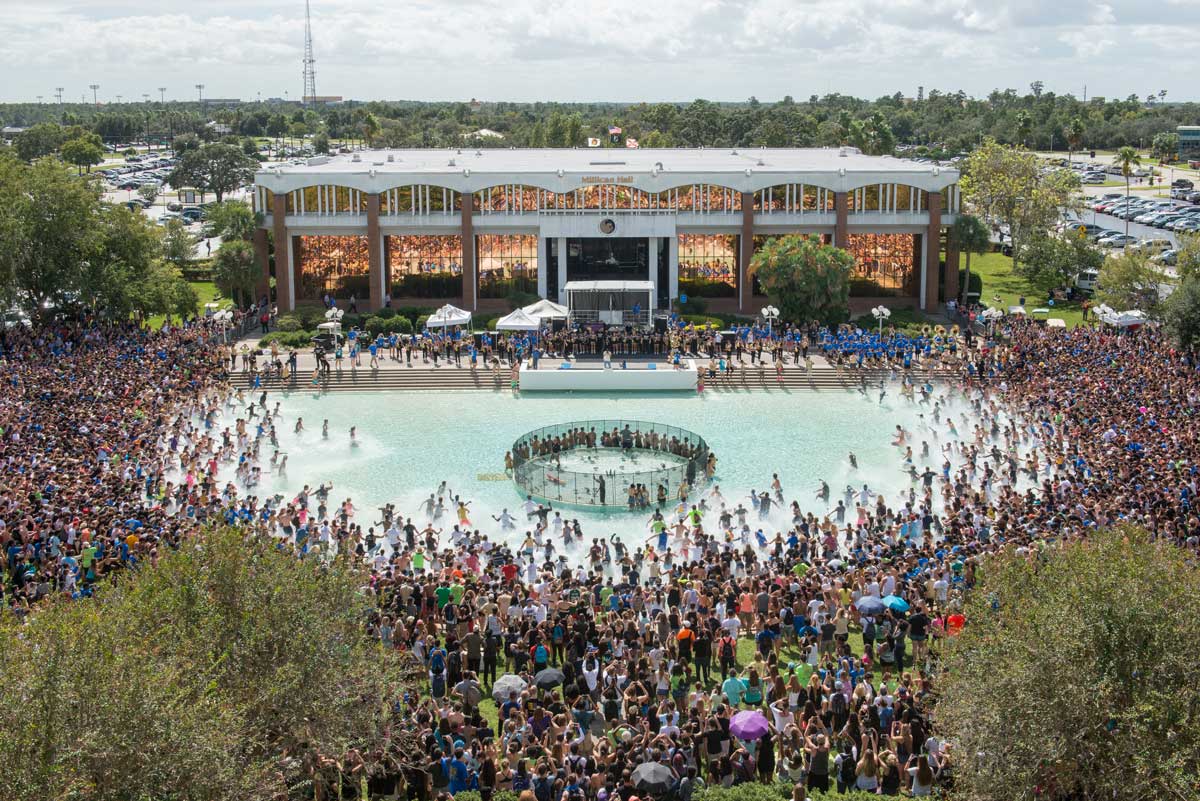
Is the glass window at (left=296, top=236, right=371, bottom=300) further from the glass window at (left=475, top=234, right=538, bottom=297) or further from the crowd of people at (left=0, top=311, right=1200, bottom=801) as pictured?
the crowd of people at (left=0, top=311, right=1200, bottom=801)

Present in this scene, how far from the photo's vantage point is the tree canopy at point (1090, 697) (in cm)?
1435

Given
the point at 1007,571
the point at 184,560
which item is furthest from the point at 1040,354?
the point at 184,560

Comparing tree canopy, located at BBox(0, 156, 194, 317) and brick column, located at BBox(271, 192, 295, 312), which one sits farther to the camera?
brick column, located at BBox(271, 192, 295, 312)

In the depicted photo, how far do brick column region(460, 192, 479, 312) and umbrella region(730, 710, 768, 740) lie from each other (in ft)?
149

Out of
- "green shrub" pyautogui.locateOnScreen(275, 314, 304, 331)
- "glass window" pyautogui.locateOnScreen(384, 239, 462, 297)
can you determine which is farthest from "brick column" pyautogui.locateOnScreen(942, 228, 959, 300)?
"green shrub" pyautogui.locateOnScreen(275, 314, 304, 331)

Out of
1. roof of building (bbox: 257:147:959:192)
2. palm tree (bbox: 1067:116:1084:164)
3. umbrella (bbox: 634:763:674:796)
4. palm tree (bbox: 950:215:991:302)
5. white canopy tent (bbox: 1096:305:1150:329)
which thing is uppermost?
palm tree (bbox: 1067:116:1084:164)

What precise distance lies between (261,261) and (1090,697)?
5415 cm

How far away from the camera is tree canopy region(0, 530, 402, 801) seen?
42.8 ft

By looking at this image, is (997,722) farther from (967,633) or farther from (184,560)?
(184,560)

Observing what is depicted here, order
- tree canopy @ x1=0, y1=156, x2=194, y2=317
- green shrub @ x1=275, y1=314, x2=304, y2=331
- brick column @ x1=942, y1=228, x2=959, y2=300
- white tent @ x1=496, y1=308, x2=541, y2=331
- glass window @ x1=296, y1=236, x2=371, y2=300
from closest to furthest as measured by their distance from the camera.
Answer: white tent @ x1=496, y1=308, x2=541, y2=331 → tree canopy @ x1=0, y1=156, x2=194, y2=317 → green shrub @ x1=275, y1=314, x2=304, y2=331 → brick column @ x1=942, y1=228, x2=959, y2=300 → glass window @ x1=296, y1=236, x2=371, y2=300

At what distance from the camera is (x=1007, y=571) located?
17500mm

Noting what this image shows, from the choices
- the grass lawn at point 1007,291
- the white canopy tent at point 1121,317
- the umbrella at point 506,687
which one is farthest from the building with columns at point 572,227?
the umbrella at point 506,687

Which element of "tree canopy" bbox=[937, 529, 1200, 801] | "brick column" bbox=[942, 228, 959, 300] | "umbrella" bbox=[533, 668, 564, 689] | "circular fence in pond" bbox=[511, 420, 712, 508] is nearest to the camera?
"tree canopy" bbox=[937, 529, 1200, 801]

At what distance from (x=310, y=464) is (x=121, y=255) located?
23210mm
